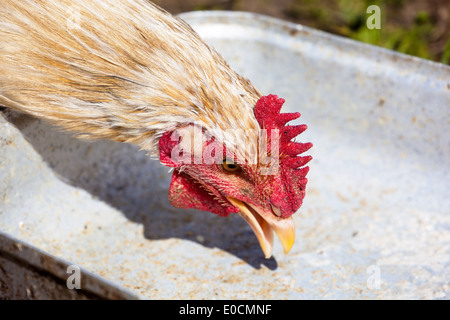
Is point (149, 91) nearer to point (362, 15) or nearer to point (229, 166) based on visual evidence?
point (229, 166)

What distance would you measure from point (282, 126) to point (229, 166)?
218mm

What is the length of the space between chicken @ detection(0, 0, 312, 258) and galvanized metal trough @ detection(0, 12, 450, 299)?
309mm

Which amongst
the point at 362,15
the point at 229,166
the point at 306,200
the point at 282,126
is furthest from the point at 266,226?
the point at 362,15

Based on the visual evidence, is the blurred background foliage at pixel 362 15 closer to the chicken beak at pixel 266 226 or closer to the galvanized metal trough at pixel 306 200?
the galvanized metal trough at pixel 306 200

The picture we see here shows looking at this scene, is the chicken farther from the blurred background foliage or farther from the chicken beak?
the blurred background foliage

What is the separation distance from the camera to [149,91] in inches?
68.1

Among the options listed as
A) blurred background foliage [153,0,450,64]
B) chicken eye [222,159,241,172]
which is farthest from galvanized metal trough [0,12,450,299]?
blurred background foliage [153,0,450,64]

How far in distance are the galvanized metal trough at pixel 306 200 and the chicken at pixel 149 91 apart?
309 mm

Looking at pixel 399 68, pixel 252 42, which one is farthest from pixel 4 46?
pixel 399 68

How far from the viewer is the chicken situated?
1.73 m

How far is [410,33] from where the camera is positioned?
403cm

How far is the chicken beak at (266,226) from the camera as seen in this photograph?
187 centimetres
